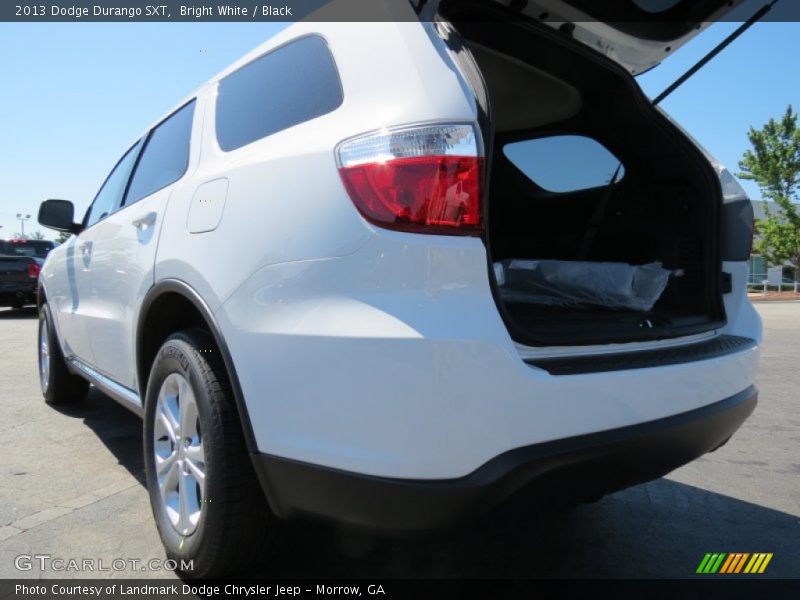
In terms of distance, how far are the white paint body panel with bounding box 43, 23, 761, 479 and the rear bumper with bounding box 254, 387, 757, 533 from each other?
3 centimetres

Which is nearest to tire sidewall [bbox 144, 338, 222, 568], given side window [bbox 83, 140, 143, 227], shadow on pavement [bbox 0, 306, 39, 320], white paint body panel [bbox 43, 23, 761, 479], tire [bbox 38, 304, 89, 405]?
white paint body panel [bbox 43, 23, 761, 479]

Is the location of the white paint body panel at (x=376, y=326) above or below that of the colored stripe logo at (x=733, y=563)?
above

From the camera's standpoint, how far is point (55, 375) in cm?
435

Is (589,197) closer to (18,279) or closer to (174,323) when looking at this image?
(174,323)

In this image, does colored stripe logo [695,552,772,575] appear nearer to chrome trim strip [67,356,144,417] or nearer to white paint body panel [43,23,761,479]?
white paint body panel [43,23,761,479]

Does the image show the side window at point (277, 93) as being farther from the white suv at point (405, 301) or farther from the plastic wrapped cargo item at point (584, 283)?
the plastic wrapped cargo item at point (584, 283)

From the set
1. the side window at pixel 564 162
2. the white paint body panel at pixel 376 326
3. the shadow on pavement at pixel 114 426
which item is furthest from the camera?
the shadow on pavement at pixel 114 426

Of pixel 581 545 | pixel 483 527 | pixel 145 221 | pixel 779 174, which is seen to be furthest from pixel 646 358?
pixel 779 174

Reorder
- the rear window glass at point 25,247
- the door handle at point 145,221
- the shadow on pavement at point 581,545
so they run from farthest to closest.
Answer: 1. the rear window glass at point 25,247
2. the door handle at point 145,221
3. the shadow on pavement at point 581,545

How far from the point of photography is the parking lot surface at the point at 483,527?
219 centimetres

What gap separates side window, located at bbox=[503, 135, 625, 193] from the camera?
9.33 ft

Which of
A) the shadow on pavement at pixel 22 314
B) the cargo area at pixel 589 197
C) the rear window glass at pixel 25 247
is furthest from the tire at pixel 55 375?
the rear window glass at pixel 25 247

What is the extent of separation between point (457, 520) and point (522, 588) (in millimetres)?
784

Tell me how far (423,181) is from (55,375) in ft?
12.7
